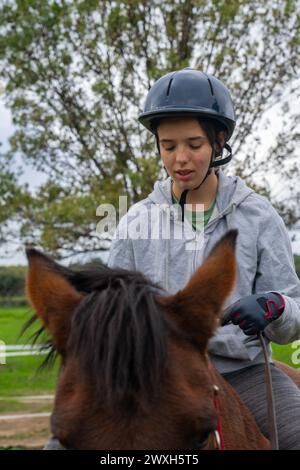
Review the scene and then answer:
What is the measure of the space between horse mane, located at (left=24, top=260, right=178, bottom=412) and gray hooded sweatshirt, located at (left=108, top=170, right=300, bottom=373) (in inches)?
36.4

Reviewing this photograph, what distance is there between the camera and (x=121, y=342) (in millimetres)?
2072

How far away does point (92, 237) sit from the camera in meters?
12.9

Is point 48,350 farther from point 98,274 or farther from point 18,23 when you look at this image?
point 18,23

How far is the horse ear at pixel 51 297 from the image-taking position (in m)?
2.26

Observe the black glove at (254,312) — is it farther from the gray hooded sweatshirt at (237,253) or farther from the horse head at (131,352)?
the horse head at (131,352)

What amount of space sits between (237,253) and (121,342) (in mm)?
1195

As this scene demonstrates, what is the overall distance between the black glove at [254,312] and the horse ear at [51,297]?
69 cm

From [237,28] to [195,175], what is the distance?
10.3 m

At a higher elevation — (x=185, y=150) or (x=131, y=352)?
(x=185, y=150)

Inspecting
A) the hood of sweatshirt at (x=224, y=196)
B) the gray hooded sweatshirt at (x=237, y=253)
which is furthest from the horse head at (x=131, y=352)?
the hood of sweatshirt at (x=224, y=196)

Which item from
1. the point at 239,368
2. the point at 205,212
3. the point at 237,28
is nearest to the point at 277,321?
the point at 239,368

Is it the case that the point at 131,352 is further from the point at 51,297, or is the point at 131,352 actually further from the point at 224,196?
the point at 224,196

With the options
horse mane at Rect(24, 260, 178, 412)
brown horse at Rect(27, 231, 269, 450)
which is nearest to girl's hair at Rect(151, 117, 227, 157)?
brown horse at Rect(27, 231, 269, 450)

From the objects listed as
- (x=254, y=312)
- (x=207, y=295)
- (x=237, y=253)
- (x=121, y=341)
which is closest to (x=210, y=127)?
(x=237, y=253)
